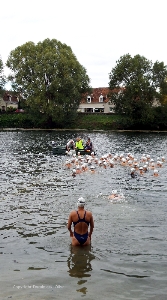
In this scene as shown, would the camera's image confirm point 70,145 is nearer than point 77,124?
Yes

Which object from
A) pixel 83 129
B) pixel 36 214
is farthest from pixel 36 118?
pixel 36 214

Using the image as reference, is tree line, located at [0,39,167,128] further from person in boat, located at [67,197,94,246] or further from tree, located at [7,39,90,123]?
person in boat, located at [67,197,94,246]

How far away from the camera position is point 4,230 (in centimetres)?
1422

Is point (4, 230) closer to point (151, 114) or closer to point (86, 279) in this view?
point (86, 279)

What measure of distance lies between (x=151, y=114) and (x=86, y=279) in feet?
256

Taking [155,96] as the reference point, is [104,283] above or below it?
below

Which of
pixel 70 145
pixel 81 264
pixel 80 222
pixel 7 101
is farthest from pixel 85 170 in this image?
pixel 7 101

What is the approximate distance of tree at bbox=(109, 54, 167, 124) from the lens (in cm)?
8622

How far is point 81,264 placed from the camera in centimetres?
1120

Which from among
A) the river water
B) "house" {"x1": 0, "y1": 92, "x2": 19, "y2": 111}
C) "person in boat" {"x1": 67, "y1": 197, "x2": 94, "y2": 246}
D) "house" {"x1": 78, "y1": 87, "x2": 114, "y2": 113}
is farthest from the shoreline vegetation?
"person in boat" {"x1": 67, "y1": 197, "x2": 94, "y2": 246}

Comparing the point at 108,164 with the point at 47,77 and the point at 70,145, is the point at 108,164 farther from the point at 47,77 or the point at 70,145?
the point at 47,77

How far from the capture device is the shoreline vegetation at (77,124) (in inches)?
3469

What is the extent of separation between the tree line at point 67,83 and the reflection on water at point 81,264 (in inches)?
2747

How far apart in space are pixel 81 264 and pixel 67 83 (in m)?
73.3
